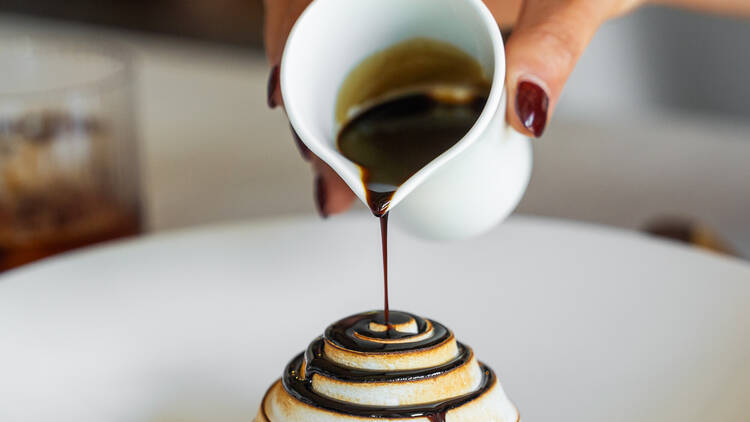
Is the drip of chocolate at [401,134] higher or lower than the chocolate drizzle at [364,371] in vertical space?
higher

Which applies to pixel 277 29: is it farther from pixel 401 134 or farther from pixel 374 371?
pixel 374 371

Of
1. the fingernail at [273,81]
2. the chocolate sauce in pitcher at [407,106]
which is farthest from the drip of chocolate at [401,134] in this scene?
the fingernail at [273,81]

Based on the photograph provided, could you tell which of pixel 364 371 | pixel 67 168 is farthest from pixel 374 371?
pixel 67 168

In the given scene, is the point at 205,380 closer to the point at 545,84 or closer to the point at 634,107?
the point at 545,84

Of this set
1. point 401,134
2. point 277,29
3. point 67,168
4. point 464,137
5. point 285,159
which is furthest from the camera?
point 285,159

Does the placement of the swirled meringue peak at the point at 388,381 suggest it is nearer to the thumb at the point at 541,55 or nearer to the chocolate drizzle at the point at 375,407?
the chocolate drizzle at the point at 375,407

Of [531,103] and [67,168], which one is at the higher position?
[531,103]
